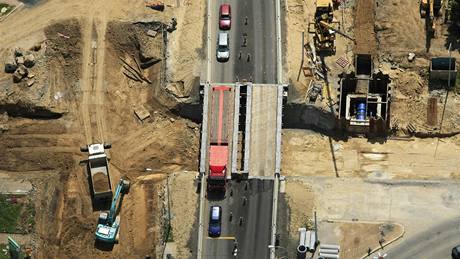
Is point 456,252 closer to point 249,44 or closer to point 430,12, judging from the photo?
point 430,12

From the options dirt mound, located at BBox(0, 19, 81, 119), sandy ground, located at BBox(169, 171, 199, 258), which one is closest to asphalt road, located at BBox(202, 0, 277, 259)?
sandy ground, located at BBox(169, 171, 199, 258)

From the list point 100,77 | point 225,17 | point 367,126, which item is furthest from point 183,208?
point 225,17

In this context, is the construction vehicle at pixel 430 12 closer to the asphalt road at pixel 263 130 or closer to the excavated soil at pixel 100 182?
the asphalt road at pixel 263 130

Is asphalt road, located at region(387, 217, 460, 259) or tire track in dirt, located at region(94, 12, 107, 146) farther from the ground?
tire track in dirt, located at region(94, 12, 107, 146)

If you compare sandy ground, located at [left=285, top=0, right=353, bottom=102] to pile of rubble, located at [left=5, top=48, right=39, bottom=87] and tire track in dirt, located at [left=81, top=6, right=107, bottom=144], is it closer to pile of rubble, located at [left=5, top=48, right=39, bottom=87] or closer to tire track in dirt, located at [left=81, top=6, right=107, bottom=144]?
tire track in dirt, located at [left=81, top=6, right=107, bottom=144]

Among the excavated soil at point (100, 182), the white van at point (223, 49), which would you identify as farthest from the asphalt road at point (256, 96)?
the excavated soil at point (100, 182)

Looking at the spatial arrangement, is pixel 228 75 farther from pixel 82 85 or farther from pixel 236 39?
pixel 82 85

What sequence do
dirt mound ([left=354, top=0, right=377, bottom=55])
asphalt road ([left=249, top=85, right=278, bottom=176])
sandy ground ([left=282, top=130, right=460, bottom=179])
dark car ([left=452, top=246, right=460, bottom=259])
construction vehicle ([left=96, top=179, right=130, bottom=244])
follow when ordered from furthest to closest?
dirt mound ([left=354, top=0, right=377, bottom=55]) → sandy ground ([left=282, top=130, right=460, bottom=179]) → asphalt road ([left=249, top=85, right=278, bottom=176]) → construction vehicle ([left=96, top=179, right=130, bottom=244]) → dark car ([left=452, top=246, right=460, bottom=259])
